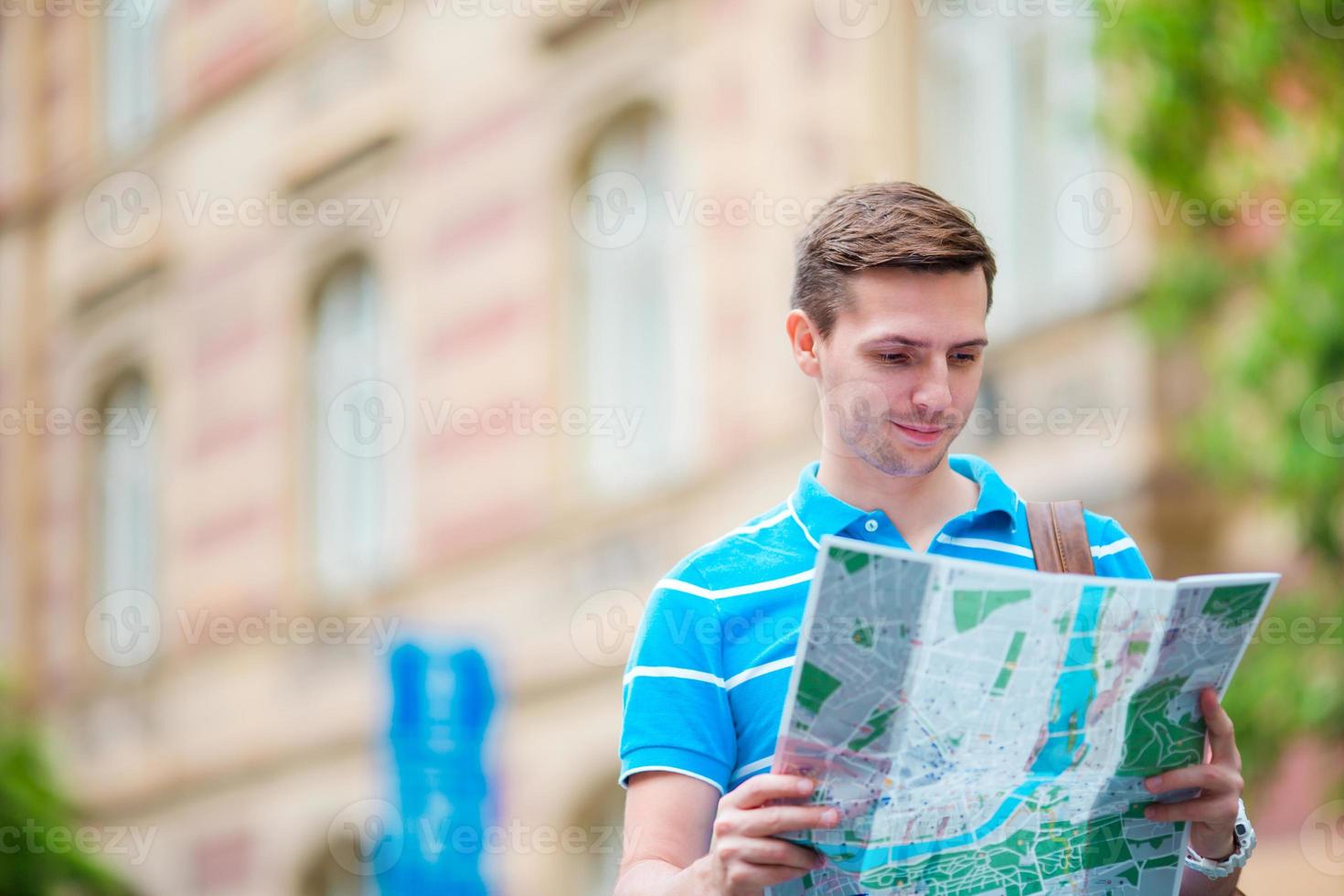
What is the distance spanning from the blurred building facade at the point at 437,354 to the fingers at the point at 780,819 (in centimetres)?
552

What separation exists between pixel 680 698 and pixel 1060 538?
45cm

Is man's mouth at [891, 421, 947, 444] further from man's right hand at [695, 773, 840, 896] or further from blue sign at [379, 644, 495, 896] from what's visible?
blue sign at [379, 644, 495, 896]

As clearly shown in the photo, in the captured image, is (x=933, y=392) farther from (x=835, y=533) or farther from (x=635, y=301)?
(x=635, y=301)

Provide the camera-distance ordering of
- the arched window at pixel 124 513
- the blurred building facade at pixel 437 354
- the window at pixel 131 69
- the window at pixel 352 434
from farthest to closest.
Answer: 1. the window at pixel 131 69
2. the arched window at pixel 124 513
3. the window at pixel 352 434
4. the blurred building facade at pixel 437 354

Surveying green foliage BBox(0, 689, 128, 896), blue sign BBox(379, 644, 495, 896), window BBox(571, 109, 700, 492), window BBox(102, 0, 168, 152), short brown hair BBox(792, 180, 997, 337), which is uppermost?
window BBox(102, 0, 168, 152)

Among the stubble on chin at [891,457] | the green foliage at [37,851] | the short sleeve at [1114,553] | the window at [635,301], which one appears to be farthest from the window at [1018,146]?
the stubble on chin at [891,457]

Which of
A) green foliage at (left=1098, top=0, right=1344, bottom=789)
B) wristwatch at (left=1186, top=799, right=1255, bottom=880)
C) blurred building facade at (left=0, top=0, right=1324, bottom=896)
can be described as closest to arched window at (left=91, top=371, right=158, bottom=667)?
Answer: blurred building facade at (left=0, top=0, right=1324, bottom=896)

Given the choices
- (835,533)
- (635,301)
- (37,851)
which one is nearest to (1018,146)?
(635,301)

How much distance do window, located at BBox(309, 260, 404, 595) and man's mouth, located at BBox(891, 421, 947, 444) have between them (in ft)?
38.6

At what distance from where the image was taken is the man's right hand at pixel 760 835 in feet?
6.30

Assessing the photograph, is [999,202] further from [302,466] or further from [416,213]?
[302,466]

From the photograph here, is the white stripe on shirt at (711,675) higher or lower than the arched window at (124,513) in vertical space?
higher

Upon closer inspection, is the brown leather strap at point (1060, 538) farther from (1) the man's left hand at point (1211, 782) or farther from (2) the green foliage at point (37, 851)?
(2) the green foliage at point (37, 851)

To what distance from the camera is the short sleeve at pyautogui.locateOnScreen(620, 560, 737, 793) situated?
212cm
